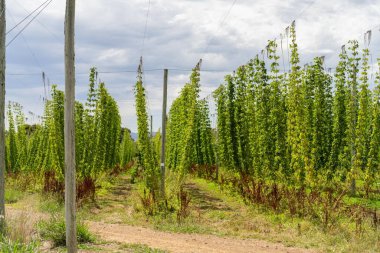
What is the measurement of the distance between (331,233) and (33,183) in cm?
1555

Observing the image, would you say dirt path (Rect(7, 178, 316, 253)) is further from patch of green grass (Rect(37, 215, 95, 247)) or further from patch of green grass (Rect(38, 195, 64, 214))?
patch of green grass (Rect(38, 195, 64, 214))

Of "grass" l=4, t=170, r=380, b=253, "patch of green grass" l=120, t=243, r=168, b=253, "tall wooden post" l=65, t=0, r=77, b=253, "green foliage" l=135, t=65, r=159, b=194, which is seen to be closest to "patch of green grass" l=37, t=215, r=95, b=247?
"grass" l=4, t=170, r=380, b=253

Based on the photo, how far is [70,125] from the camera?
6598 millimetres

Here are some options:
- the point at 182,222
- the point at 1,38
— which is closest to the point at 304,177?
the point at 182,222

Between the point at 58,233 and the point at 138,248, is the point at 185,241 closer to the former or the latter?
the point at 138,248

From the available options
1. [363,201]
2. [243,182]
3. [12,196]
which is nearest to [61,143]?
[12,196]

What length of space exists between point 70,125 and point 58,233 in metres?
3.44

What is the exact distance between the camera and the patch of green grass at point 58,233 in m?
9.10

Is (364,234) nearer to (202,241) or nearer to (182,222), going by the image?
(202,241)

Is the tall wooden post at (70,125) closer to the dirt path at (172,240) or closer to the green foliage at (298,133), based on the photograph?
the dirt path at (172,240)

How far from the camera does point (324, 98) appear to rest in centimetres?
1783

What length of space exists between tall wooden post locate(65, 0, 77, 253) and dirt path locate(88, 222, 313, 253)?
9.47ft

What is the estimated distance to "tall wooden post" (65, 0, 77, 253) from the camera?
260 inches

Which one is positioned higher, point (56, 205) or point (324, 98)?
point (324, 98)
